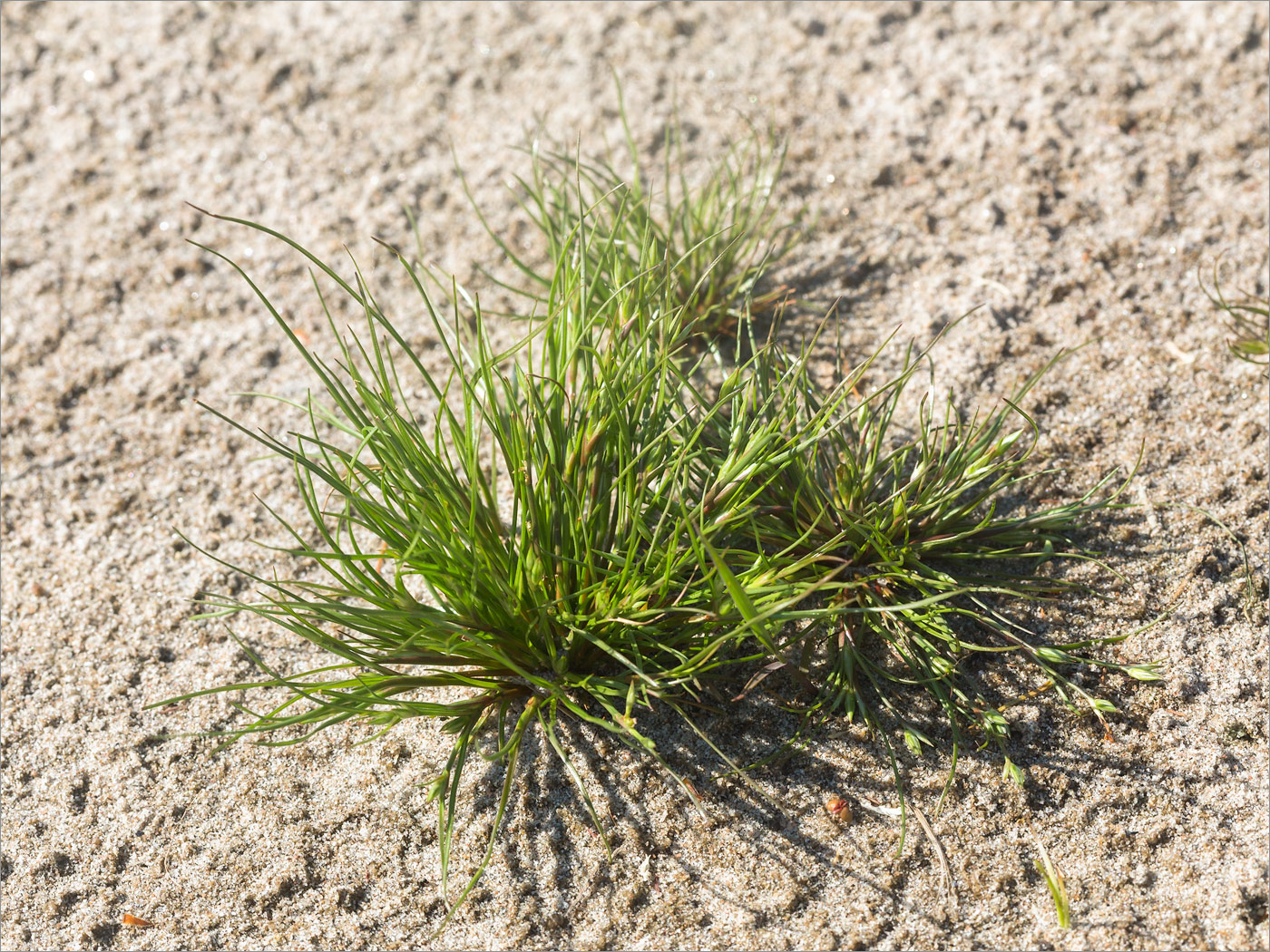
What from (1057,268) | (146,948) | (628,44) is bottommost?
(146,948)

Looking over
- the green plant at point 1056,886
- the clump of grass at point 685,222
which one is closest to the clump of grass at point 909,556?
the green plant at point 1056,886

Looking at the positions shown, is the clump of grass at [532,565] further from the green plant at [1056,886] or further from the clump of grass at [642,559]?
the green plant at [1056,886]

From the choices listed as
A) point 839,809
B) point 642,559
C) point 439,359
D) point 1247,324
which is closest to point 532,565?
point 642,559

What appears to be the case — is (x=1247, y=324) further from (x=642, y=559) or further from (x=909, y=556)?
(x=642, y=559)

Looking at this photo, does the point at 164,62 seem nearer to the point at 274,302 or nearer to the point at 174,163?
the point at 174,163

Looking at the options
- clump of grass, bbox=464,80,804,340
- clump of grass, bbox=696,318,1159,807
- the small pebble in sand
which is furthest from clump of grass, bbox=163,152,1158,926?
clump of grass, bbox=464,80,804,340

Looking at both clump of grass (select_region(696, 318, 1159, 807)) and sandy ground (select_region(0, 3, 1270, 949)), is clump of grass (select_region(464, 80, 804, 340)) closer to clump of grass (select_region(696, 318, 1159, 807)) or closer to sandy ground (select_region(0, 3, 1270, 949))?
sandy ground (select_region(0, 3, 1270, 949))

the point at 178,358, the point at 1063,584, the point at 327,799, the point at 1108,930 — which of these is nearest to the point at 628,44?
the point at 178,358
